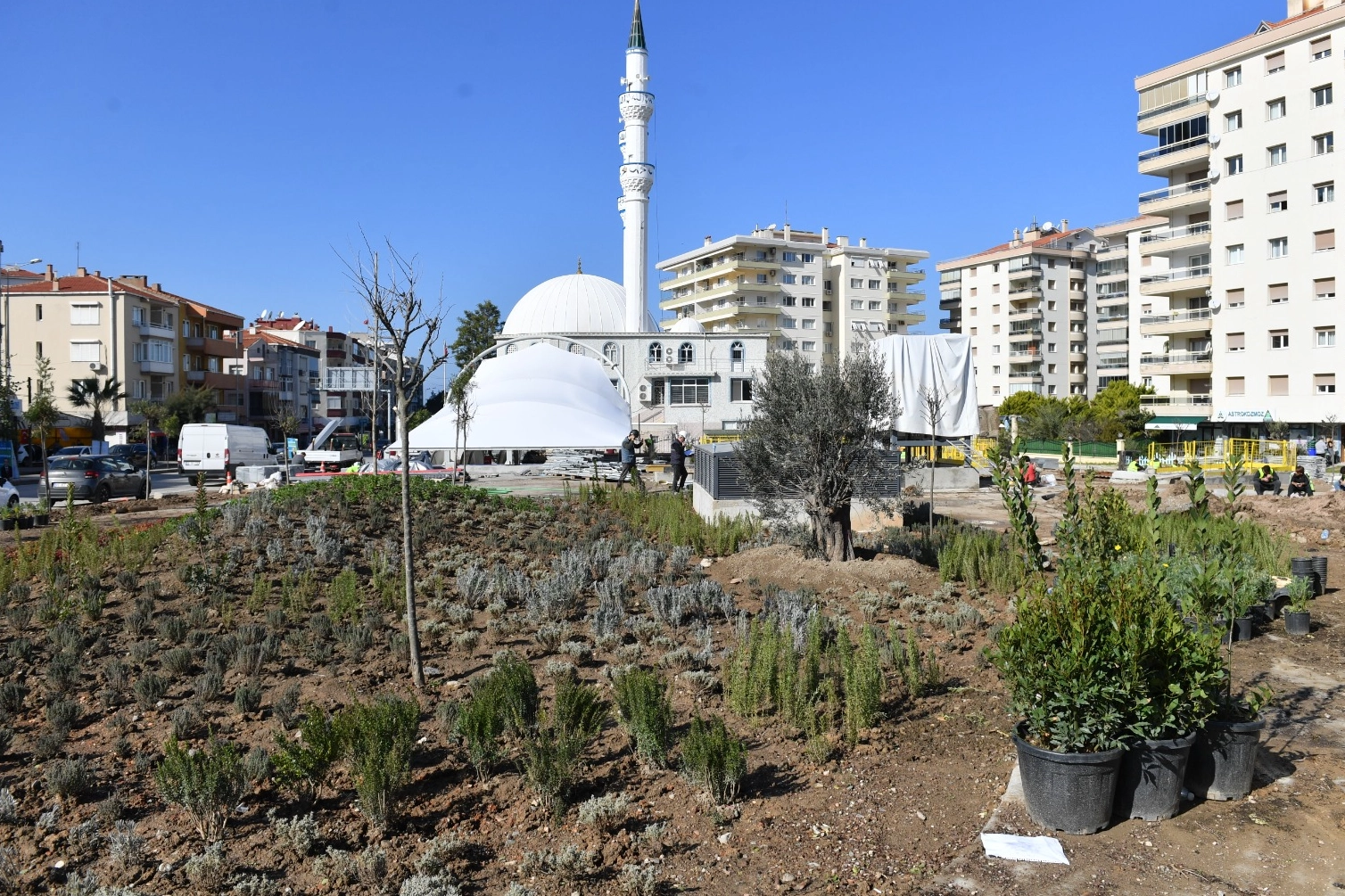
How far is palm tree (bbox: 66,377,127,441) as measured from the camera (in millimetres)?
50281

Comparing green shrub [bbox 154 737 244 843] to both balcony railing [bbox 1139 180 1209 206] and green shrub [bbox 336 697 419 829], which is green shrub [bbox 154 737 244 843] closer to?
green shrub [bbox 336 697 419 829]

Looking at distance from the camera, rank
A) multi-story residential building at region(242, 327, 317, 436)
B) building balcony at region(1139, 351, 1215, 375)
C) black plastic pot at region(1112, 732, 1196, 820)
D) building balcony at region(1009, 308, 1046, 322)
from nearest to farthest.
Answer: black plastic pot at region(1112, 732, 1196, 820) < building balcony at region(1139, 351, 1215, 375) < building balcony at region(1009, 308, 1046, 322) < multi-story residential building at region(242, 327, 317, 436)

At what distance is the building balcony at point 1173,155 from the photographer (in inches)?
1780

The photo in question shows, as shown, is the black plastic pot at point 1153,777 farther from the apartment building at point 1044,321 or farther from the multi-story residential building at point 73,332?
the apartment building at point 1044,321

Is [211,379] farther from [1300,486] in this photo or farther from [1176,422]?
[1300,486]

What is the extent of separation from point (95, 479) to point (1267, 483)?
99.0 feet

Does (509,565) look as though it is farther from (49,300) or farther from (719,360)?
(49,300)

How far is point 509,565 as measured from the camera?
468 inches

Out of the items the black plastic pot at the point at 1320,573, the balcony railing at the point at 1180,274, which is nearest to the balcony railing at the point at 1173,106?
the balcony railing at the point at 1180,274

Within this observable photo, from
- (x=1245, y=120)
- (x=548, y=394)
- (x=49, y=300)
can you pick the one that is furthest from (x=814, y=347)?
(x=49, y=300)

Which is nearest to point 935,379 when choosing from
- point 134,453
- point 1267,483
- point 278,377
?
point 1267,483

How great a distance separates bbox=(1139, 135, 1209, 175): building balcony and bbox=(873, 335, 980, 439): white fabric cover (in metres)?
22.9

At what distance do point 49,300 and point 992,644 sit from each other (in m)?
61.3

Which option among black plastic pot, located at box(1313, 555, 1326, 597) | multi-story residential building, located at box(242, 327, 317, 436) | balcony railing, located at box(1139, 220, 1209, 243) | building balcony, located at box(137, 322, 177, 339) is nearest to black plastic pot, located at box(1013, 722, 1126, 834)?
black plastic pot, located at box(1313, 555, 1326, 597)
